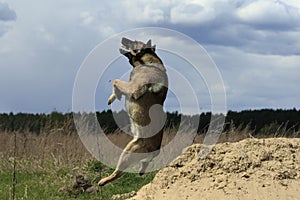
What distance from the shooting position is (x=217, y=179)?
7586mm

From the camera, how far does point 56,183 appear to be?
11125 mm

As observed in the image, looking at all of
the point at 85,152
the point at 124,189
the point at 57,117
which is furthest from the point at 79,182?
the point at 57,117

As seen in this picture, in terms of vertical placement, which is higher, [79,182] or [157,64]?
[157,64]

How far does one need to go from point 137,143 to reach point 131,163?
0.78 feet

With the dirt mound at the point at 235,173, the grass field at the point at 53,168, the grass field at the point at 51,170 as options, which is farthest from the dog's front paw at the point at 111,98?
the grass field at the point at 51,170

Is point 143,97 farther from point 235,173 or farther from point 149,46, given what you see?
point 235,173

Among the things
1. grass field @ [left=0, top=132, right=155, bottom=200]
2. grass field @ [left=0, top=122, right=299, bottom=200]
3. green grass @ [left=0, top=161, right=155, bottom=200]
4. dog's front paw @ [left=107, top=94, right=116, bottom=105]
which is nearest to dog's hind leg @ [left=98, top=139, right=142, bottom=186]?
dog's front paw @ [left=107, top=94, right=116, bottom=105]

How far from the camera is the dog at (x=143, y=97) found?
261 inches

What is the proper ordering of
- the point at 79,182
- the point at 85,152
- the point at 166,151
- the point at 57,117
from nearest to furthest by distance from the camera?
the point at 166,151 → the point at 79,182 → the point at 85,152 → the point at 57,117

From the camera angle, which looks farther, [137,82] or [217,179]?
[217,179]

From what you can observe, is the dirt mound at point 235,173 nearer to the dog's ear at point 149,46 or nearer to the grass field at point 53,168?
the grass field at point 53,168

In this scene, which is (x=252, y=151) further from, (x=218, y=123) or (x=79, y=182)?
(x=218, y=123)

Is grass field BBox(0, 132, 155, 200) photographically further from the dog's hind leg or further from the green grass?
the dog's hind leg

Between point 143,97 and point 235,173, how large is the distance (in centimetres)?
171
